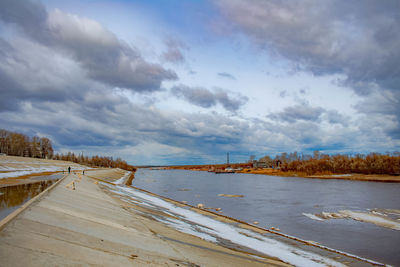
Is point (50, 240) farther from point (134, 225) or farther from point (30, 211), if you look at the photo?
point (134, 225)

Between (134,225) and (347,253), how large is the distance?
42.7ft

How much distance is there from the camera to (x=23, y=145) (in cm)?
15775

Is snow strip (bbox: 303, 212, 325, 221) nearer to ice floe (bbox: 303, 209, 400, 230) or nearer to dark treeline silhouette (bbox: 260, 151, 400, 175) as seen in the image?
ice floe (bbox: 303, 209, 400, 230)

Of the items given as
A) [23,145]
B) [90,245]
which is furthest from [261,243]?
[23,145]

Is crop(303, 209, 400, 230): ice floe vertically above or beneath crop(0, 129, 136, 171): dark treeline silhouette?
beneath

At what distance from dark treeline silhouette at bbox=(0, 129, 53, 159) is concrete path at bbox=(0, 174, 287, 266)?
171 metres

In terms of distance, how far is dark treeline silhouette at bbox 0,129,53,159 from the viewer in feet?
490

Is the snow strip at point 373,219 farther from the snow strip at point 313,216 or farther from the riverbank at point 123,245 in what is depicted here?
the riverbank at point 123,245

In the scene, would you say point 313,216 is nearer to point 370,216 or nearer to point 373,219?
point 373,219

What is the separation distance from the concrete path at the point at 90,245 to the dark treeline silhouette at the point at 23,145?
→ 170657 millimetres

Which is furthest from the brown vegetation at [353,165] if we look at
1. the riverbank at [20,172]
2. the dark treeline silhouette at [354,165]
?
the riverbank at [20,172]

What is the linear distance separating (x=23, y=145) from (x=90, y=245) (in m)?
184

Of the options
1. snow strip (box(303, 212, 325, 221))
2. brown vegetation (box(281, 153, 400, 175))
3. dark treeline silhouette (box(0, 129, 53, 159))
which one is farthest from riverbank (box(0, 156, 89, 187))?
brown vegetation (box(281, 153, 400, 175))

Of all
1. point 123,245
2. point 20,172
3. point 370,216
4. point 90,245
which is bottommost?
point 370,216
